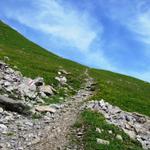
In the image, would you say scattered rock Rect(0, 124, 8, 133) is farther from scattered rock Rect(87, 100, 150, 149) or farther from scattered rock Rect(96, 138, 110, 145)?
scattered rock Rect(87, 100, 150, 149)

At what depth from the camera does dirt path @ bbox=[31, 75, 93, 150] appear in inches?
1035

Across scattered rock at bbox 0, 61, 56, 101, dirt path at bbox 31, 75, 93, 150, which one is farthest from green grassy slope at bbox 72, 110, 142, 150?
scattered rock at bbox 0, 61, 56, 101

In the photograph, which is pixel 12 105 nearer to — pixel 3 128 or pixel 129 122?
pixel 3 128

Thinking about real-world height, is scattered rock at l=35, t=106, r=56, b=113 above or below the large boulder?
above

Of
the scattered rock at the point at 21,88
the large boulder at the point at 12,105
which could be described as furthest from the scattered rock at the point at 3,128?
the scattered rock at the point at 21,88

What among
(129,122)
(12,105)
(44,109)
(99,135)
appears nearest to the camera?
(99,135)

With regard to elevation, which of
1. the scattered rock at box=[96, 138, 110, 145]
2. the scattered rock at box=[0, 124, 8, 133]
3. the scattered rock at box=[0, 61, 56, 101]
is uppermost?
the scattered rock at box=[0, 61, 56, 101]

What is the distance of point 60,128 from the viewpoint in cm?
3033

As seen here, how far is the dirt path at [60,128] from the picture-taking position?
86.2 feet

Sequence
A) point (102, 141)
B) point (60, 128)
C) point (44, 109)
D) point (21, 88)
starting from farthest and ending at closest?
point (21, 88), point (44, 109), point (60, 128), point (102, 141)

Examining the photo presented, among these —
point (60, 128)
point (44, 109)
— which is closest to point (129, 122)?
point (60, 128)

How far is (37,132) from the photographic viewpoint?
2917 cm

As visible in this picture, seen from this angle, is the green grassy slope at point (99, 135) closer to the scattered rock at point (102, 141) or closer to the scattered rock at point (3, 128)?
the scattered rock at point (102, 141)

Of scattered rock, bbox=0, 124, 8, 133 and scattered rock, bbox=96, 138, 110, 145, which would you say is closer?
scattered rock, bbox=96, 138, 110, 145
